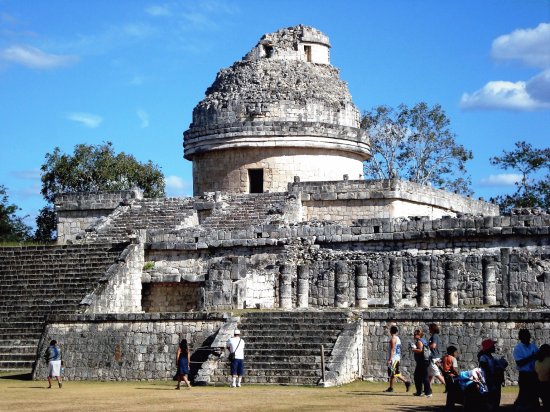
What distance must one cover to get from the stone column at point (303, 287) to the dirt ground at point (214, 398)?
4.68 metres

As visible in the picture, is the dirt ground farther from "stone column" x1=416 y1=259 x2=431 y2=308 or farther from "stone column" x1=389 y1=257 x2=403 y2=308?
"stone column" x1=416 y1=259 x2=431 y2=308

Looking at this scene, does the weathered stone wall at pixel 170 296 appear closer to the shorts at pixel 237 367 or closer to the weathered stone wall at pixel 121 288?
the weathered stone wall at pixel 121 288

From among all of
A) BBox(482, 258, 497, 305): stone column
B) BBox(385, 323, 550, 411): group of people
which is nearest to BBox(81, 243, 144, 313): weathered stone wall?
BBox(482, 258, 497, 305): stone column

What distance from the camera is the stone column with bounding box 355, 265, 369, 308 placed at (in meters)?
24.6

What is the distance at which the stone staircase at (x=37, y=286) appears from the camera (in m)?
25.3

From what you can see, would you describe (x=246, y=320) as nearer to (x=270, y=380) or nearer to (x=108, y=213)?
(x=270, y=380)

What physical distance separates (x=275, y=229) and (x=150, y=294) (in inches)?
139

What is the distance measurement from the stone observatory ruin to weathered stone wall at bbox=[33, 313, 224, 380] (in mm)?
32

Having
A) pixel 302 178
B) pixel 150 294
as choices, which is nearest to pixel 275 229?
pixel 150 294

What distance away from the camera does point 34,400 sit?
17.8m

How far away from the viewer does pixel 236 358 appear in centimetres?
2006

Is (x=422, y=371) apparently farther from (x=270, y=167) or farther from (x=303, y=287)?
(x=270, y=167)

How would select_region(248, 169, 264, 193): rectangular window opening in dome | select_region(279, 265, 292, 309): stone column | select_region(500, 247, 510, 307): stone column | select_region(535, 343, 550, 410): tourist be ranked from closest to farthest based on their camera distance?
select_region(535, 343, 550, 410): tourist
select_region(500, 247, 510, 307): stone column
select_region(279, 265, 292, 309): stone column
select_region(248, 169, 264, 193): rectangular window opening in dome

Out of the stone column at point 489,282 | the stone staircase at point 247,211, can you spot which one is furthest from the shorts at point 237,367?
the stone staircase at point 247,211
